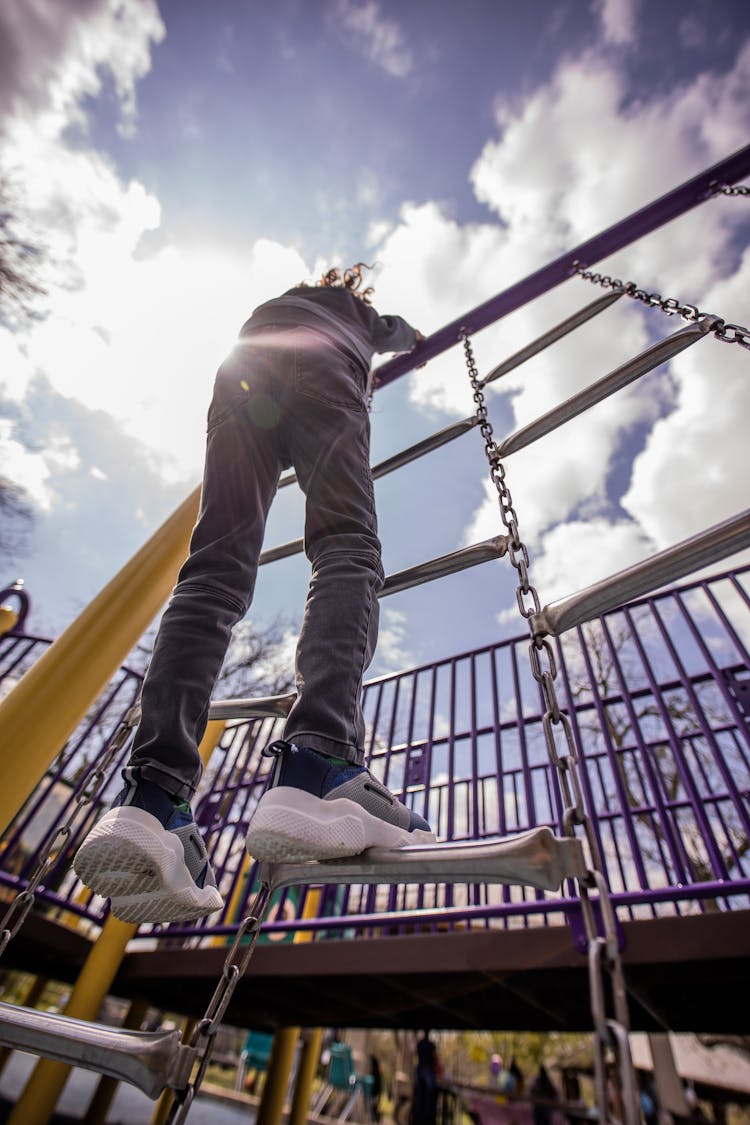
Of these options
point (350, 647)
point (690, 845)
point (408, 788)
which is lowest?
point (350, 647)

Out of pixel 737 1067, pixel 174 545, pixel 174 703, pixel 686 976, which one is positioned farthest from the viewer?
pixel 737 1067

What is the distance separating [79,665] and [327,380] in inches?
69.1

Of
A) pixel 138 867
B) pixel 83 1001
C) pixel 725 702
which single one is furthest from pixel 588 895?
pixel 83 1001

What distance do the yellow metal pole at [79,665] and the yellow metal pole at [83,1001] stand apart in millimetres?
1089

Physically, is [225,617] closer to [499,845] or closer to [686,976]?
[499,845]

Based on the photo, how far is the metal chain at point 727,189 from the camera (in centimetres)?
245

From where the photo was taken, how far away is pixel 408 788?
3.80 meters

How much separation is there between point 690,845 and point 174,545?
7.23 metres

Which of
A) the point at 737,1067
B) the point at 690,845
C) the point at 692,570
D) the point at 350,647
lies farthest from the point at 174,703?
the point at 737,1067

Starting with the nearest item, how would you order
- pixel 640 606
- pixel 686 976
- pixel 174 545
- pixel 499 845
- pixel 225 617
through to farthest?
1. pixel 499 845
2. pixel 225 617
3. pixel 686 976
4. pixel 174 545
5. pixel 640 606

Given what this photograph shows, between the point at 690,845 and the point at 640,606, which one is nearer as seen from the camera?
the point at 640,606

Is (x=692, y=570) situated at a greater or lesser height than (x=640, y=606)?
lesser

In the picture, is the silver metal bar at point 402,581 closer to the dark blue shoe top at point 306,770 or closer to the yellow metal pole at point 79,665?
the dark blue shoe top at point 306,770

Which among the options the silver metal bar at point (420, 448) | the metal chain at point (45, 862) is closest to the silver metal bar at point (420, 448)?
the silver metal bar at point (420, 448)
